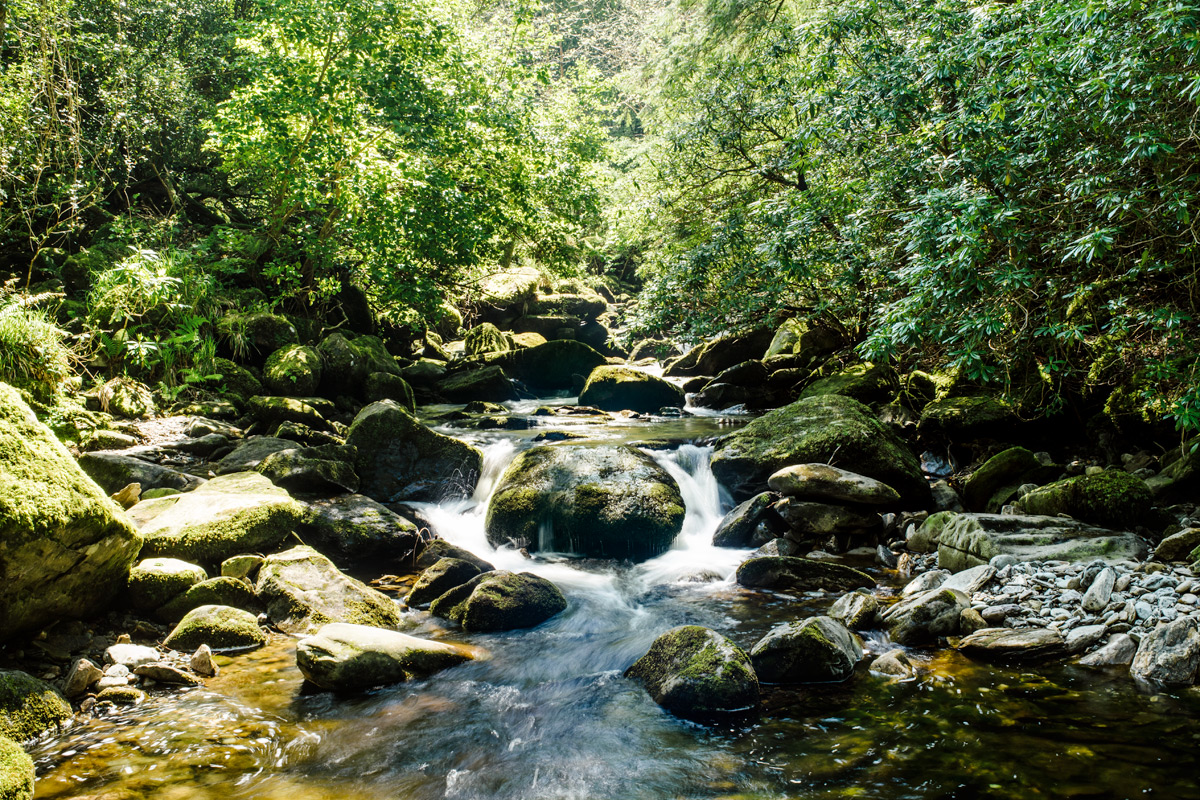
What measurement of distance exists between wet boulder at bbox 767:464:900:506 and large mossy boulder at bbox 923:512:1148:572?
3.11 feet

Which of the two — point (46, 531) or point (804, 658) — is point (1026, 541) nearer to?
point (804, 658)

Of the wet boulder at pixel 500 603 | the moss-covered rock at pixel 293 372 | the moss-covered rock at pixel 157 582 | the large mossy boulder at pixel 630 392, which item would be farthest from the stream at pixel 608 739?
the large mossy boulder at pixel 630 392

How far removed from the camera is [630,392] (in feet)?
A: 46.8

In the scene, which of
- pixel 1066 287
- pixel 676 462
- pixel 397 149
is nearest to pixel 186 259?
pixel 397 149

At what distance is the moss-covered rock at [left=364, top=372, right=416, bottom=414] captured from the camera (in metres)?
12.2

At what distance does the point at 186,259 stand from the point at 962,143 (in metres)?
10.9

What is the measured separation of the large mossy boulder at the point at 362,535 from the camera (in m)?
6.55

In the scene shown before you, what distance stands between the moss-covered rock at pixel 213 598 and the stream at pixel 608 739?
1.87ft

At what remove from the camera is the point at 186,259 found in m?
10.3

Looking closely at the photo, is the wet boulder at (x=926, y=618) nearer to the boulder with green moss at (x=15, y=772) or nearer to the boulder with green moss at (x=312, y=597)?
the boulder with green moss at (x=312, y=597)

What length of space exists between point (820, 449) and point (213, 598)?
6.69 m

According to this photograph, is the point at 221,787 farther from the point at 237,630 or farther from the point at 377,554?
the point at 377,554

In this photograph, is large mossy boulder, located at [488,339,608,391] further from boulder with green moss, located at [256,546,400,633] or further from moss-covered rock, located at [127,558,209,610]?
moss-covered rock, located at [127,558,209,610]

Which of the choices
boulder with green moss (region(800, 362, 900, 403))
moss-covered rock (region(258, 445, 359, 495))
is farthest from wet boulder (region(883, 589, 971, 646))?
boulder with green moss (region(800, 362, 900, 403))
